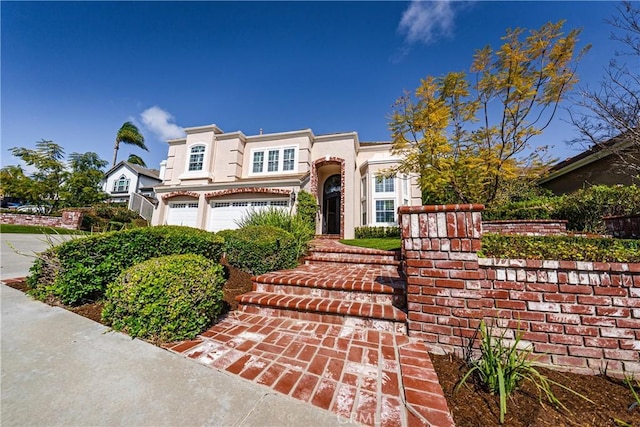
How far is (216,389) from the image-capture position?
156 centimetres

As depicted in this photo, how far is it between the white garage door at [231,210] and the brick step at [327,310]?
7.76 meters

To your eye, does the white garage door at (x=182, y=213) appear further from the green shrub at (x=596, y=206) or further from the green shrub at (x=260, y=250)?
the green shrub at (x=596, y=206)

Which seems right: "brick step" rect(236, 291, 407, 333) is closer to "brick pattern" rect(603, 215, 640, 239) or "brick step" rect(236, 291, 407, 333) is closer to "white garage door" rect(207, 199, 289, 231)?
"brick pattern" rect(603, 215, 640, 239)

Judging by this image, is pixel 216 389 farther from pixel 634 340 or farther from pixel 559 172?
pixel 559 172

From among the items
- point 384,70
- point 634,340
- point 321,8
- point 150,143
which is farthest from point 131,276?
point 150,143

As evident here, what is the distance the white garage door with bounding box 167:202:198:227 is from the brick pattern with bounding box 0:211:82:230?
544 centimetres

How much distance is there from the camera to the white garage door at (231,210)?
35.7 ft

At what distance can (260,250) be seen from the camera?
4488 millimetres

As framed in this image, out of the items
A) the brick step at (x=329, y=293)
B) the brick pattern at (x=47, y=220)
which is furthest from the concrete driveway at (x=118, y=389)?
the brick pattern at (x=47, y=220)

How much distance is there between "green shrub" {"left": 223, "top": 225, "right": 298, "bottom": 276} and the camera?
14.7 ft

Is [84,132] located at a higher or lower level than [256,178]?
higher

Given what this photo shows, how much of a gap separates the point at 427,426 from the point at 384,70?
395 inches

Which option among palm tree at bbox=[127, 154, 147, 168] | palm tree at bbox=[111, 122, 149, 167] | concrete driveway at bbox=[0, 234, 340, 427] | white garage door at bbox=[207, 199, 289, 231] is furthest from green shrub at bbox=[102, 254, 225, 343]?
palm tree at bbox=[127, 154, 147, 168]

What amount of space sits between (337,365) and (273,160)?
11894mm
